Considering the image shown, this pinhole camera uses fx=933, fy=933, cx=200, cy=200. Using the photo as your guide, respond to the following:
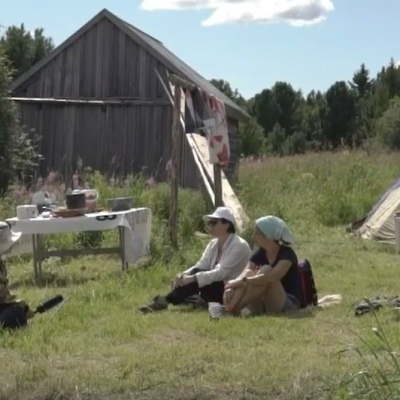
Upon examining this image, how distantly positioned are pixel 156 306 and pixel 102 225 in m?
2.07

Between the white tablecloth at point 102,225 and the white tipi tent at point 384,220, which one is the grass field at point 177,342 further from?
the white tipi tent at point 384,220

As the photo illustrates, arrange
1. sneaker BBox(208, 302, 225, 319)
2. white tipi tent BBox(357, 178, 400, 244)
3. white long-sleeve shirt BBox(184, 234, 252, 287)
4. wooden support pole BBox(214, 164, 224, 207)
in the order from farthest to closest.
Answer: white tipi tent BBox(357, 178, 400, 244) → wooden support pole BBox(214, 164, 224, 207) → white long-sleeve shirt BBox(184, 234, 252, 287) → sneaker BBox(208, 302, 225, 319)

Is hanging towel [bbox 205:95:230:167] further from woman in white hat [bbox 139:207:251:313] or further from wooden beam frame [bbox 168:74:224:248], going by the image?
woman in white hat [bbox 139:207:251:313]

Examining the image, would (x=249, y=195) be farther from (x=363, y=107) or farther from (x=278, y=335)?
(x=363, y=107)

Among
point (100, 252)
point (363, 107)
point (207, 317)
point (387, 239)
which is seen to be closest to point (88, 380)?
point (207, 317)

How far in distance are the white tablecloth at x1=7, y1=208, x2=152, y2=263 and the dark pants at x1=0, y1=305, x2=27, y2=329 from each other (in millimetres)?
2544

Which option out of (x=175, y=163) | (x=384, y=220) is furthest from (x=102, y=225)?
(x=384, y=220)

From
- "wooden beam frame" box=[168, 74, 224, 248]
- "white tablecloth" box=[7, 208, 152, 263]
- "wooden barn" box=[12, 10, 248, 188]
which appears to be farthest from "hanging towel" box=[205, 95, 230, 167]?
"wooden barn" box=[12, 10, 248, 188]

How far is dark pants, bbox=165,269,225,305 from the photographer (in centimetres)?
803

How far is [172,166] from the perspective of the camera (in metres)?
11.4

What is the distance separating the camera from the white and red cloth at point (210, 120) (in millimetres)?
11344

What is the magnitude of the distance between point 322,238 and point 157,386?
8746 mm

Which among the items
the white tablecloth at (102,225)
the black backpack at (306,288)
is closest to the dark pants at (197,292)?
the black backpack at (306,288)

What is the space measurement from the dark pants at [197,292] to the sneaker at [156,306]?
0.21 feet
